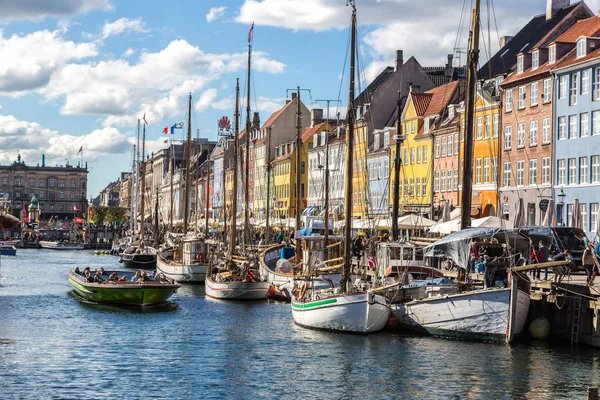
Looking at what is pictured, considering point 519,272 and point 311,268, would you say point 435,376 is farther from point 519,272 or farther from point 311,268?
point 311,268

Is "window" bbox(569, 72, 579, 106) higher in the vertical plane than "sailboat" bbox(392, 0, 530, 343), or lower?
higher

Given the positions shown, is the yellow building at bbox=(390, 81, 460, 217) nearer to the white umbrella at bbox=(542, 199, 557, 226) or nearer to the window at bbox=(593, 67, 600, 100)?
the window at bbox=(593, 67, 600, 100)

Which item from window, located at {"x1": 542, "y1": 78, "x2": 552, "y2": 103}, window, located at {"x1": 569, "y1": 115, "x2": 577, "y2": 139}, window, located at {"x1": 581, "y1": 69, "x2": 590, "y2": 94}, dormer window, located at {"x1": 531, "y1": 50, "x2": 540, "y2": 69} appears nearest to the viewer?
window, located at {"x1": 581, "y1": 69, "x2": 590, "y2": 94}

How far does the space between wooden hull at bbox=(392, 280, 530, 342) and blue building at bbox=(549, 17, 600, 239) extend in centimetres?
2716

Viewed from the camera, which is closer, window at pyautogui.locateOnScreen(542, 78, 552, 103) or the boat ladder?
the boat ladder

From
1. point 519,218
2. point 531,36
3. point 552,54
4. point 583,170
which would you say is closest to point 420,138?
point 531,36

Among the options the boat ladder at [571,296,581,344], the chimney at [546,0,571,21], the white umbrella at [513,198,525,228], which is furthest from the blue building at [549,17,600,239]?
the boat ladder at [571,296,581,344]

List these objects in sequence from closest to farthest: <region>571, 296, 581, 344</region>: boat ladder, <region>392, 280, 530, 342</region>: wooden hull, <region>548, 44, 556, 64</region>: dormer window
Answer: <region>571, 296, 581, 344</region>: boat ladder, <region>392, 280, 530, 342</region>: wooden hull, <region>548, 44, 556, 64</region>: dormer window

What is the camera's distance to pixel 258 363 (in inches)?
1578

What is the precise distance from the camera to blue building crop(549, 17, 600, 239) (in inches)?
2788

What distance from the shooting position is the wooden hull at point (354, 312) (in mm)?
46062

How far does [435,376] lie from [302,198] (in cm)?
10442

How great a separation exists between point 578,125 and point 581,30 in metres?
8.74

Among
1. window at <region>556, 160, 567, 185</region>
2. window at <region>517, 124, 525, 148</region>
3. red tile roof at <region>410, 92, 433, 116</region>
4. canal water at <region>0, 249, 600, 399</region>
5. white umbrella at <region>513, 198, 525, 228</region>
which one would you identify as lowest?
canal water at <region>0, 249, 600, 399</region>
